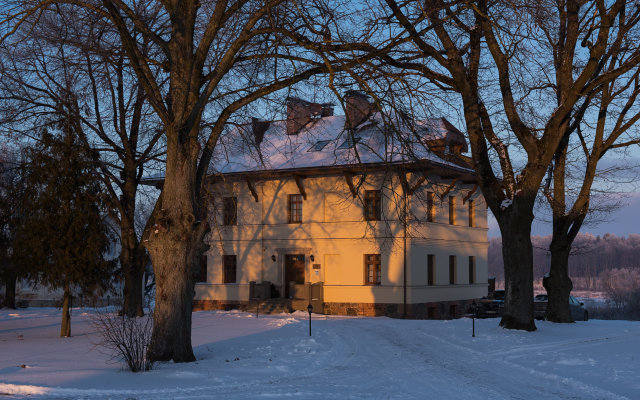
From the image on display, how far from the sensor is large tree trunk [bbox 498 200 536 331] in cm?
1844

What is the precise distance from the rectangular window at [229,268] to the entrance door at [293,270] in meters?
3.25

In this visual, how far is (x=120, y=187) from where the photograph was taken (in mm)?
26297

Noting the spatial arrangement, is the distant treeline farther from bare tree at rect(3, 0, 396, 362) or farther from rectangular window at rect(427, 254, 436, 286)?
bare tree at rect(3, 0, 396, 362)

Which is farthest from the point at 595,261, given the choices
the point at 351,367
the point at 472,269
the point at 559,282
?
the point at 351,367

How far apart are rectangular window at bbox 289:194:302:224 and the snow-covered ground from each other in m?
15.0

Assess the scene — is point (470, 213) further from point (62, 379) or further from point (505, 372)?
point (62, 379)

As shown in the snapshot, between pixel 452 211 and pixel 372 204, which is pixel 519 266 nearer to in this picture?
pixel 372 204

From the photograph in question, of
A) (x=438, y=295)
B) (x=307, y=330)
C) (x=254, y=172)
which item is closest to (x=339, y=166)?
(x=254, y=172)

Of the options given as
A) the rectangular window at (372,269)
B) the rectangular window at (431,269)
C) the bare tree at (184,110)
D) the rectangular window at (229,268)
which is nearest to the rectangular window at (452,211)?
the rectangular window at (431,269)

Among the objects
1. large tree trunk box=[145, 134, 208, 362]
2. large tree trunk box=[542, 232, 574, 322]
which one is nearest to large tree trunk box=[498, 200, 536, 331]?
large tree trunk box=[542, 232, 574, 322]

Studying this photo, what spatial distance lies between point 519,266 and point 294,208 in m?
17.6

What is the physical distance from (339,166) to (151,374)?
66.1ft

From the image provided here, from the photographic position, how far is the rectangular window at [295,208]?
34.4m

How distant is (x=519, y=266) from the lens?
18500mm
